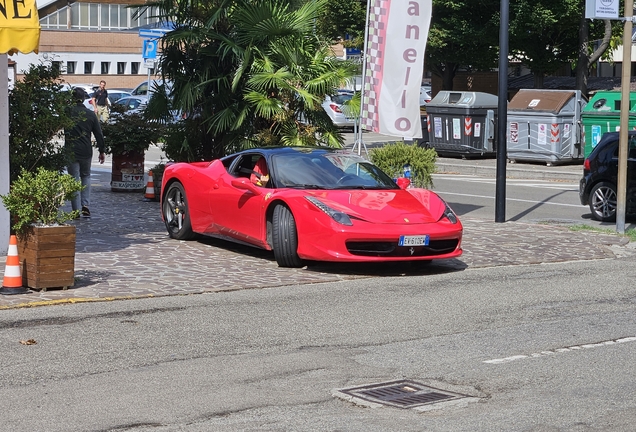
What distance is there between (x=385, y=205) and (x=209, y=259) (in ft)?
7.27

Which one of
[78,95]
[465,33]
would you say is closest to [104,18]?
[465,33]

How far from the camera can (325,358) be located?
24.9ft

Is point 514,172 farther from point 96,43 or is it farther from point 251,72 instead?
point 96,43

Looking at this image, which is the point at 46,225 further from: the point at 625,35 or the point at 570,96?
the point at 570,96

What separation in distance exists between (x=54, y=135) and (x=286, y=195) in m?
3.03

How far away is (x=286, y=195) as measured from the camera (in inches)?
463

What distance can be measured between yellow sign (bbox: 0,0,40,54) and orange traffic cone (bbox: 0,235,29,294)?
1.99 meters

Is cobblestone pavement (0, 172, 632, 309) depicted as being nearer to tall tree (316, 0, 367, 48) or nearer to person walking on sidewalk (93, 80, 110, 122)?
person walking on sidewalk (93, 80, 110, 122)

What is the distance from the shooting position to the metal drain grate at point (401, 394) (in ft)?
21.2

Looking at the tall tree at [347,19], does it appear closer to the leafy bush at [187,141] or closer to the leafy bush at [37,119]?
the leafy bush at [187,141]

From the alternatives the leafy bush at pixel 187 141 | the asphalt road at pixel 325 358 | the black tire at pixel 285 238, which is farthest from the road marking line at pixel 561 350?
the leafy bush at pixel 187 141

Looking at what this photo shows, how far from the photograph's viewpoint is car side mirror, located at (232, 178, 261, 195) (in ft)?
40.2

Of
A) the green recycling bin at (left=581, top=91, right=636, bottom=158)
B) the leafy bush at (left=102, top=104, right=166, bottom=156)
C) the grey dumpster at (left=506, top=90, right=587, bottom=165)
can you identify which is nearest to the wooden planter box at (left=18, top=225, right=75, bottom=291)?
the leafy bush at (left=102, top=104, right=166, bottom=156)

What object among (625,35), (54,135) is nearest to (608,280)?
(625,35)
